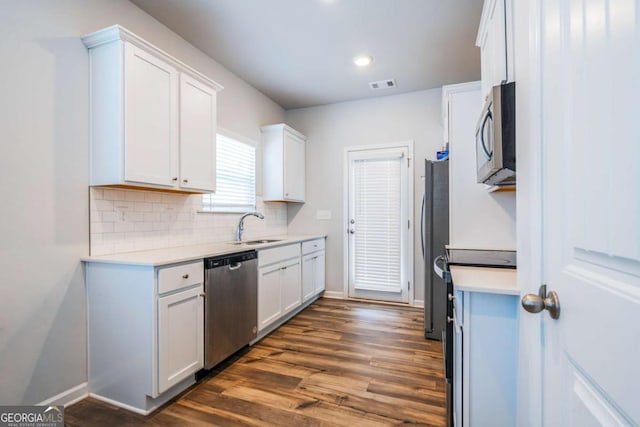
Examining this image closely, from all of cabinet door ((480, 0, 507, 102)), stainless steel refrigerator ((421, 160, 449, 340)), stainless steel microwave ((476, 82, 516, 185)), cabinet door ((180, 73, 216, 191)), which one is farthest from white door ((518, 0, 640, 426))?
cabinet door ((180, 73, 216, 191))

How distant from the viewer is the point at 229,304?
240cm

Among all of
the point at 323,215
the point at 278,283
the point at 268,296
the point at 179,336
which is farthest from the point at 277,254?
the point at 323,215

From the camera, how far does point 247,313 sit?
2609mm

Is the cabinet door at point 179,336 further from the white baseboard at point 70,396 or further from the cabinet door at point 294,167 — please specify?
the cabinet door at point 294,167

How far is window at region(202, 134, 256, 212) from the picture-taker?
3.21 m

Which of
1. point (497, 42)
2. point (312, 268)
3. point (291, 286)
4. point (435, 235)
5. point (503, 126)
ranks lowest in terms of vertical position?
point (291, 286)

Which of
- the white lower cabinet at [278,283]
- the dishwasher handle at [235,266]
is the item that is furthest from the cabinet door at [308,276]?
the dishwasher handle at [235,266]

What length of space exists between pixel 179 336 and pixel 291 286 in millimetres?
1544

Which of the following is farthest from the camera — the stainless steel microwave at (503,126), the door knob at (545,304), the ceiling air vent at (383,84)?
the ceiling air vent at (383,84)

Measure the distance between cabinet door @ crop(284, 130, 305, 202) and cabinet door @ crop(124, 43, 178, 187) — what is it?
177 cm

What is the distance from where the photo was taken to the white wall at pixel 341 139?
3924 millimetres

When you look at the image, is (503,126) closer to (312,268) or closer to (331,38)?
(331,38)

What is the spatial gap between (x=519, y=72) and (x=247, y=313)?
2413mm

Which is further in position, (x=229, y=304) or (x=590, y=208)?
(x=229, y=304)
